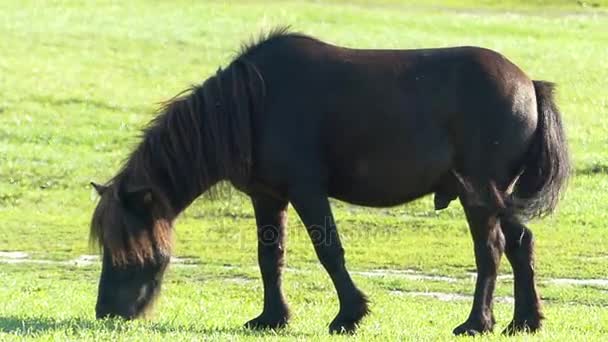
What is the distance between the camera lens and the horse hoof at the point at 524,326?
345 inches

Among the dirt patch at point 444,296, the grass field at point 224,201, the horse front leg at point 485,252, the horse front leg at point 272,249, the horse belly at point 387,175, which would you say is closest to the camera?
the horse front leg at point 485,252

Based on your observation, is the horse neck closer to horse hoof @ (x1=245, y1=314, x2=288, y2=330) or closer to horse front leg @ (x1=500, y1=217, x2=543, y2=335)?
horse hoof @ (x1=245, y1=314, x2=288, y2=330)

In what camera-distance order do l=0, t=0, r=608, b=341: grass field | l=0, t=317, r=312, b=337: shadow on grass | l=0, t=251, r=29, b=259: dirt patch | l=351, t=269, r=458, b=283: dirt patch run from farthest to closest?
l=0, t=251, r=29, b=259: dirt patch < l=351, t=269, r=458, b=283: dirt patch < l=0, t=0, r=608, b=341: grass field < l=0, t=317, r=312, b=337: shadow on grass

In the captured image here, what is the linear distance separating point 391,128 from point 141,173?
182 centimetres

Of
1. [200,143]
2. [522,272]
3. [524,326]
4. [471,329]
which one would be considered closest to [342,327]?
[471,329]

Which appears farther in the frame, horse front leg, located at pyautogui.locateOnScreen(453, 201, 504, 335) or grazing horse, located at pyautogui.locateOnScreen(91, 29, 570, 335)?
horse front leg, located at pyautogui.locateOnScreen(453, 201, 504, 335)

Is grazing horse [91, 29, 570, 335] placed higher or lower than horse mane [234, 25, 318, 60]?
lower

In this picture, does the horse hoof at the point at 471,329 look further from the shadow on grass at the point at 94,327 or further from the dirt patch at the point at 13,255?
the dirt patch at the point at 13,255

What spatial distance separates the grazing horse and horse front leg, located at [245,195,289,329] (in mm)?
21

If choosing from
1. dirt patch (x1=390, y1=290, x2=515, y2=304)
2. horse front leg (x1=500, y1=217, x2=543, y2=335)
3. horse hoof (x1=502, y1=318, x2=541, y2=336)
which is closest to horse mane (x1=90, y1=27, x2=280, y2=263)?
horse front leg (x1=500, y1=217, x2=543, y2=335)

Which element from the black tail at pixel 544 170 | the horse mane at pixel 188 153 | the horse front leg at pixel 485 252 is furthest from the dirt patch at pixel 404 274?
the horse mane at pixel 188 153

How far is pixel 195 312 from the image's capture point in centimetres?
974

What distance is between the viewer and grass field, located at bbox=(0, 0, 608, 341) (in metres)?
9.77

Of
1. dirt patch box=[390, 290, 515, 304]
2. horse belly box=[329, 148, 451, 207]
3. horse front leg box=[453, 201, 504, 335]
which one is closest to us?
horse front leg box=[453, 201, 504, 335]
